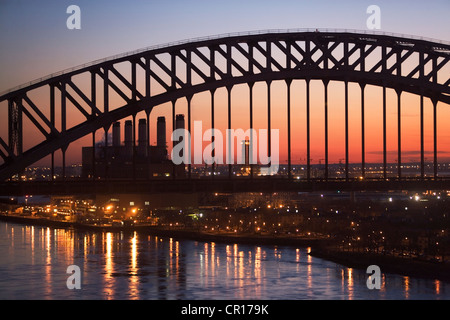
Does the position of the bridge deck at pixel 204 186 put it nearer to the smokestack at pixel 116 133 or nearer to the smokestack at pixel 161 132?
the smokestack at pixel 161 132

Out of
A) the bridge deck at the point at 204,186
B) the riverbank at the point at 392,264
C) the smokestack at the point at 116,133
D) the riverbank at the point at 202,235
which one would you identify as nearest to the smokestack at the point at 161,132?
the smokestack at the point at 116,133

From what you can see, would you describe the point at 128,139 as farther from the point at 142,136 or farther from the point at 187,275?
the point at 187,275

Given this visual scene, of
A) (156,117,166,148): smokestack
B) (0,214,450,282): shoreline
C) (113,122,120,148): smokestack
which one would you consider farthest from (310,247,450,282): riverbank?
(113,122,120,148): smokestack

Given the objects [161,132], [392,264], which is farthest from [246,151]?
[392,264]

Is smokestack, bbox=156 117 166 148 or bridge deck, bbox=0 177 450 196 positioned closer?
bridge deck, bbox=0 177 450 196

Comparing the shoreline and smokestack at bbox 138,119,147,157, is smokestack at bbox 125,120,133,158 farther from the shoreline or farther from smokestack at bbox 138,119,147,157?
the shoreline

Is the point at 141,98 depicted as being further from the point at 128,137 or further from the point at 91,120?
the point at 128,137
